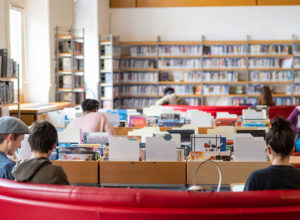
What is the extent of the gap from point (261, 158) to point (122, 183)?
1.17m

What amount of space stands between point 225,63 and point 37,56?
4.96 metres

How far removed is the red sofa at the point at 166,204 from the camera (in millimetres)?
2666

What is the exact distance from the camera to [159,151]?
14.9ft

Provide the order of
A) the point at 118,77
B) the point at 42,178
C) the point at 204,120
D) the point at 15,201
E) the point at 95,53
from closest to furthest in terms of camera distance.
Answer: the point at 15,201 < the point at 42,178 < the point at 204,120 < the point at 95,53 < the point at 118,77

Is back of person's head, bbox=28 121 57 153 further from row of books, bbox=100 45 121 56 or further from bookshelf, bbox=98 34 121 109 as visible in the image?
row of books, bbox=100 45 121 56

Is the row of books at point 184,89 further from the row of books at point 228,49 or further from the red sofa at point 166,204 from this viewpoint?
the red sofa at point 166,204

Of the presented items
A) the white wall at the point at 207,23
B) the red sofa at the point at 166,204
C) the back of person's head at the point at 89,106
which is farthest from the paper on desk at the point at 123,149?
the white wall at the point at 207,23

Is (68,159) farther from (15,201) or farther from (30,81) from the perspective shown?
(30,81)

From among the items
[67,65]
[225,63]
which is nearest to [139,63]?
[225,63]

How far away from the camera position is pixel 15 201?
2908 mm

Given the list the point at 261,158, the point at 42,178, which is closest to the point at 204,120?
the point at 261,158

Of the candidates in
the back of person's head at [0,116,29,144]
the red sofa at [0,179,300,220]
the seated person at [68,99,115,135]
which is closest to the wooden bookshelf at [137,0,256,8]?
the seated person at [68,99,115,135]

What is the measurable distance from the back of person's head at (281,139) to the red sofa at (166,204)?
1.28 feet

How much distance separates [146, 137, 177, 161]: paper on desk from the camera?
14.9ft
